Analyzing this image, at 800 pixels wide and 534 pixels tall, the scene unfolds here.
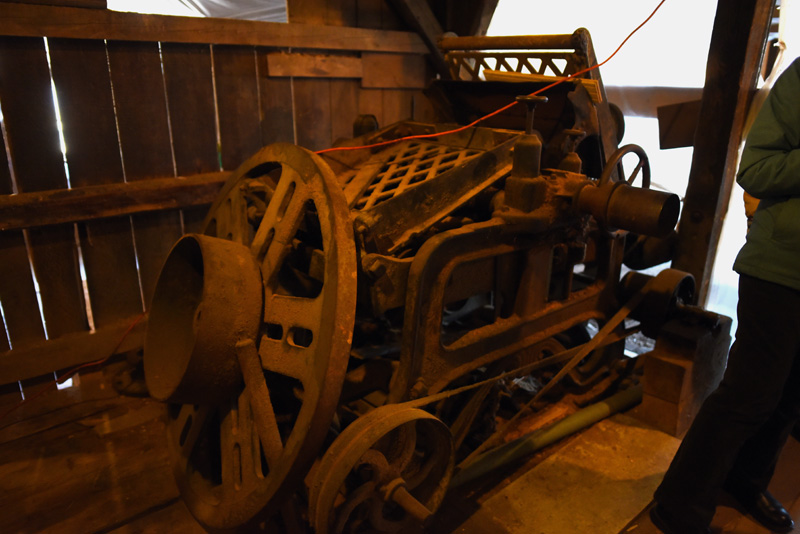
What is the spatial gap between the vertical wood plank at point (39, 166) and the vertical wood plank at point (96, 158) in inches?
2.7

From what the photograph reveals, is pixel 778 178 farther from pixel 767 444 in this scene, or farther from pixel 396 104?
pixel 396 104

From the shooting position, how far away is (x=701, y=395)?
3221mm

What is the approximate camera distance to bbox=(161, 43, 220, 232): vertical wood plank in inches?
142

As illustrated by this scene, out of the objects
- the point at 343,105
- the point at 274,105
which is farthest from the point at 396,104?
the point at 274,105

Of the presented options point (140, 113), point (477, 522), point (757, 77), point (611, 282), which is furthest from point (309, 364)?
point (757, 77)

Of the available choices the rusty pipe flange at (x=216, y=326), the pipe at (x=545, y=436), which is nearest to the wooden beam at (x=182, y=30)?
the rusty pipe flange at (x=216, y=326)

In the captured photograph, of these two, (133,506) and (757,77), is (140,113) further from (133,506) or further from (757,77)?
(757,77)

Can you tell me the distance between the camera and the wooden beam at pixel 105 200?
10.4ft

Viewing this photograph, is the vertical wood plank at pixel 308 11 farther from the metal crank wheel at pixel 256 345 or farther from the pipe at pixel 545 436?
the pipe at pixel 545 436

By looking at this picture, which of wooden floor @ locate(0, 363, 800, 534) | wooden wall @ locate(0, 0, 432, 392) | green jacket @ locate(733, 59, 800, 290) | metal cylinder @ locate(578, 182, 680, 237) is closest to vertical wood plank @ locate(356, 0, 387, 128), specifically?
wooden wall @ locate(0, 0, 432, 392)

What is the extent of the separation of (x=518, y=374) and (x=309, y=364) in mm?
1077

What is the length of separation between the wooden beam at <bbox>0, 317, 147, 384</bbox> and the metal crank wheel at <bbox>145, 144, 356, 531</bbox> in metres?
1.18

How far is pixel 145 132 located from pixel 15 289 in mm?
1179

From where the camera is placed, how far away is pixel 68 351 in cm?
349
